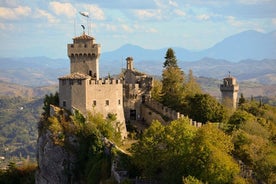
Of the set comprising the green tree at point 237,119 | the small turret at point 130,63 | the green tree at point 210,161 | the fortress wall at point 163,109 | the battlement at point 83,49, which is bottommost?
the green tree at point 210,161

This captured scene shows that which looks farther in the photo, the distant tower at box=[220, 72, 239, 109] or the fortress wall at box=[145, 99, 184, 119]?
the distant tower at box=[220, 72, 239, 109]

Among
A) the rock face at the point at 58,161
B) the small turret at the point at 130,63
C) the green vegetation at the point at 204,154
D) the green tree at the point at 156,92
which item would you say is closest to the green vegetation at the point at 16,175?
the rock face at the point at 58,161

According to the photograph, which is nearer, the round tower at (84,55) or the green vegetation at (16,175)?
the round tower at (84,55)

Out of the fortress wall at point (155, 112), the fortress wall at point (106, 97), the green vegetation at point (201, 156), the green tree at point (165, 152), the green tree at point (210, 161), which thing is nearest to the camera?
the green tree at point (210, 161)

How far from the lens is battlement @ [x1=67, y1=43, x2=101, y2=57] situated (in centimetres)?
7156

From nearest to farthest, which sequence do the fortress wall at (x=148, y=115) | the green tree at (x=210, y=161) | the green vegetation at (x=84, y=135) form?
the green tree at (x=210, y=161)
the green vegetation at (x=84, y=135)
the fortress wall at (x=148, y=115)

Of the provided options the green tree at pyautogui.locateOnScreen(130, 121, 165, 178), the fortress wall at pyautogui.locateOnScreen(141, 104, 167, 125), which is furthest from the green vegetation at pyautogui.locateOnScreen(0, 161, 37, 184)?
the green tree at pyautogui.locateOnScreen(130, 121, 165, 178)

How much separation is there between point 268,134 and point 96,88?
74.3ft

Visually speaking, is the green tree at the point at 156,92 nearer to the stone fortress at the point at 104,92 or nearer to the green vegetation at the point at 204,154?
the stone fortress at the point at 104,92

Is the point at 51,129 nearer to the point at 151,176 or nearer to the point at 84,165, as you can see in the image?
the point at 84,165

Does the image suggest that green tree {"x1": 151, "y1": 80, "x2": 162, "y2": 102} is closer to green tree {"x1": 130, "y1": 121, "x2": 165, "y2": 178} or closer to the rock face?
the rock face

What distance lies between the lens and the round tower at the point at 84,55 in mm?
71562

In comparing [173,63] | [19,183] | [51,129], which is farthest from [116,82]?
[19,183]

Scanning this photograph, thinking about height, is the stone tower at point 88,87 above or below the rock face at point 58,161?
above
